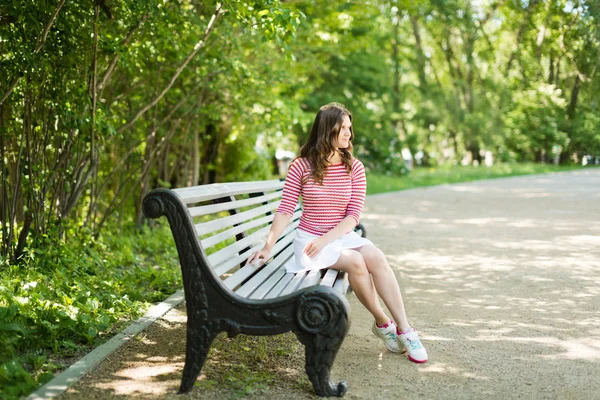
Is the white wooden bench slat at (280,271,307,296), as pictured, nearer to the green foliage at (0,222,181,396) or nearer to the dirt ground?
the dirt ground

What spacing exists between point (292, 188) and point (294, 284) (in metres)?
0.68

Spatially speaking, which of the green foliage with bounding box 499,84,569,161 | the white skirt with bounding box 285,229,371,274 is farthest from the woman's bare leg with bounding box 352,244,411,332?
the green foliage with bounding box 499,84,569,161

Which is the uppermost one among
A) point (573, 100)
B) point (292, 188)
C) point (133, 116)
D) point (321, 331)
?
point (573, 100)

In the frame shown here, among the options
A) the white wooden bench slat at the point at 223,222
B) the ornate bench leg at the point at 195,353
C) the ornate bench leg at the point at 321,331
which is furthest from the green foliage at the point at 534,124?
the ornate bench leg at the point at 195,353

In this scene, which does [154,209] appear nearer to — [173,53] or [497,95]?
[173,53]

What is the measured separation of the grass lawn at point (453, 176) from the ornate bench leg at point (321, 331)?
15.4 m

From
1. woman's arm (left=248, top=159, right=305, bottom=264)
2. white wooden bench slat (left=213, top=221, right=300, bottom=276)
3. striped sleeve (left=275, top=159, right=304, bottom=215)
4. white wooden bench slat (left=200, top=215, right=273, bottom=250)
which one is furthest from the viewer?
striped sleeve (left=275, top=159, right=304, bottom=215)

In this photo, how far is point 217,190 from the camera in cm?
459

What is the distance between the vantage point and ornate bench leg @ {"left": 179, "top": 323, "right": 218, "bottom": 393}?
3.78 metres

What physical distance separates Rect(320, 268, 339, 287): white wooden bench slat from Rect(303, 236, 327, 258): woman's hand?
0.51ft

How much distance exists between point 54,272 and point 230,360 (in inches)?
107

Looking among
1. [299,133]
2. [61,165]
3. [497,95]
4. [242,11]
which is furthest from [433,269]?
[497,95]

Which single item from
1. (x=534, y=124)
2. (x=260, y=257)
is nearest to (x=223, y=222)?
(x=260, y=257)

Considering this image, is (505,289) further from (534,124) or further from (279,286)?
(534,124)
